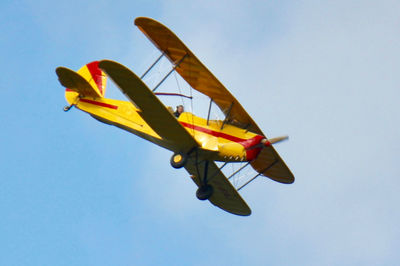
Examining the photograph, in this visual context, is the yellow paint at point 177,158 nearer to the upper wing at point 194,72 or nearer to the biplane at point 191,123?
the biplane at point 191,123

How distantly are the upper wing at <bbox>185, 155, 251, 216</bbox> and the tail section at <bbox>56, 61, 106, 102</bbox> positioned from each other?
11.3 ft

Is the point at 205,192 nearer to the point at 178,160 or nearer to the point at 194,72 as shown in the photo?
the point at 178,160

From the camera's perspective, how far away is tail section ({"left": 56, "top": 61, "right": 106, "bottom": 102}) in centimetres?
1734

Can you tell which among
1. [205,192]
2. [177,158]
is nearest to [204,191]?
[205,192]

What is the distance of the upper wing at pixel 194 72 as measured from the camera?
615 inches

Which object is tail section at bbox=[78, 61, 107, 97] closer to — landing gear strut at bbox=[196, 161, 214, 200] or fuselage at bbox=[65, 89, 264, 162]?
fuselage at bbox=[65, 89, 264, 162]

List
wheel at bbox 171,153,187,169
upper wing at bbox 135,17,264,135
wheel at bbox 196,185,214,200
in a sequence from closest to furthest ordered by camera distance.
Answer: upper wing at bbox 135,17,264,135
wheel at bbox 171,153,187,169
wheel at bbox 196,185,214,200

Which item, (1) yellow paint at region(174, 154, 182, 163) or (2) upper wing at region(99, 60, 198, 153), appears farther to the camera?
(1) yellow paint at region(174, 154, 182, 163)

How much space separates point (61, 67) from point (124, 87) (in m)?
3.50

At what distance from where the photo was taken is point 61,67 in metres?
17.2

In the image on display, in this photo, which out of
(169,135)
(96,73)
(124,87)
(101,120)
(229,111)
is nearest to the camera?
(124,87)

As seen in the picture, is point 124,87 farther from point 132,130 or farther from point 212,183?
point 212,183

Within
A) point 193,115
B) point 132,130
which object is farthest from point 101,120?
point 193,115

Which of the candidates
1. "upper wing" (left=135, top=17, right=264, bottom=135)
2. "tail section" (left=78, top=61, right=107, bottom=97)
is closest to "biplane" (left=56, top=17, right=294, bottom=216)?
"upper wing" (left=135, top=17, right=264, bottom=135)
